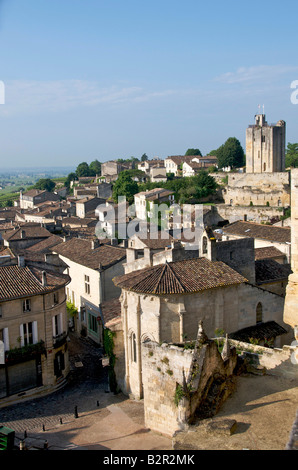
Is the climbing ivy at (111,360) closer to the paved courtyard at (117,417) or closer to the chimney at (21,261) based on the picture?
the paved courtyard at (117,417)

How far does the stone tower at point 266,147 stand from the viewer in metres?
89.2

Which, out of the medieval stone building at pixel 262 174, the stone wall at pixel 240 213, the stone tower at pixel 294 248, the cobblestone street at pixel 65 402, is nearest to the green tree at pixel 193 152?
the medieval stone building at pixel 262 174

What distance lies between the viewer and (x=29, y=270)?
1195 inches

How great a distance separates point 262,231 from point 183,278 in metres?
23.7

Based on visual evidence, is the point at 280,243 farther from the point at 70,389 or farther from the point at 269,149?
the point at 269,149

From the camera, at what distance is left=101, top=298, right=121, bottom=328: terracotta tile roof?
27.1 meters

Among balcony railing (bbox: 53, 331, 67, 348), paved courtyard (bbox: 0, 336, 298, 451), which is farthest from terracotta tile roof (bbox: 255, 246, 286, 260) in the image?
balcony railing (bbox: 53, 331, 67, 348)

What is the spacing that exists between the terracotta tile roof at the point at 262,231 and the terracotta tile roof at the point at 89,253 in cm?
1326

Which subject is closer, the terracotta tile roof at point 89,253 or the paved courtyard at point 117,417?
the paved courtyard at point 117,417

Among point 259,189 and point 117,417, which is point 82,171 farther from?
point 117,417

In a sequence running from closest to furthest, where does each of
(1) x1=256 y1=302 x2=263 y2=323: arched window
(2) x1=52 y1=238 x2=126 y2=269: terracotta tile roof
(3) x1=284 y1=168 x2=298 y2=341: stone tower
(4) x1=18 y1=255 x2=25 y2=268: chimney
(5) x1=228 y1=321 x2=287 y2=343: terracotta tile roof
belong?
(3) x1=284 y1=168 x2=298 y2=341: stone tower
(5) x1=228 y1=321 x2=287 y2=343: terracotta tile roof
(1) x1=256 y1=302 x2=263 y2=323: arched window
(4) x1=18 y1=255 x2=25 y2=268: chimney
(2) x1=52 y1=238 x2=126 y2=269: terracotta tile roof

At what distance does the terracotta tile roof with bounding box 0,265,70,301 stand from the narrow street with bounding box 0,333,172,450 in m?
6.17

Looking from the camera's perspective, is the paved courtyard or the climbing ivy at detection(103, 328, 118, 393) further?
Answer: the climbing ivy at detection(103, 328, 118, 393)

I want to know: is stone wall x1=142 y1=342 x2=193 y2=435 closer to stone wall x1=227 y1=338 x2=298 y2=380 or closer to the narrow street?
the narrow street
